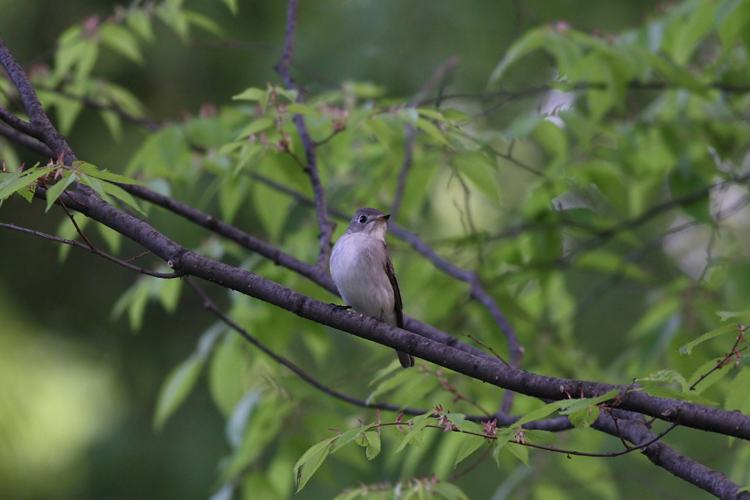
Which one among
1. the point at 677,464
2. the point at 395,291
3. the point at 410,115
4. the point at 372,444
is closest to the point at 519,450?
the point at 372,444

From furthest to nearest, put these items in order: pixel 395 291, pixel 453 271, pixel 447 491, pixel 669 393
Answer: pixel 395 291 → pixel 453 271 → pixel 447 491 → pixel 669 393

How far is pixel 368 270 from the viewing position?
3.92m

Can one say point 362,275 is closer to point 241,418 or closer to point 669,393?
point 241,418

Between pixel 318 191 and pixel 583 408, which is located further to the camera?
pixel 318 191

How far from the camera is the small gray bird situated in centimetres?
386

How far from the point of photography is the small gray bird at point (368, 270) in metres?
3.86

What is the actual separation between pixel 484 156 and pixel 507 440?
87.3 inches

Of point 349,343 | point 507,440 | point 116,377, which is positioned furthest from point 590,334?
point 507,440

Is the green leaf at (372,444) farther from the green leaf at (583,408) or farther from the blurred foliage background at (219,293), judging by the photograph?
the blurred foliage background at (219,293)

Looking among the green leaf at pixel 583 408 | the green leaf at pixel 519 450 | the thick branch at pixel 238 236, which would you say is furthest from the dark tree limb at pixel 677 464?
the thick branch at pixel 238 236

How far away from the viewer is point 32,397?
5094 mm

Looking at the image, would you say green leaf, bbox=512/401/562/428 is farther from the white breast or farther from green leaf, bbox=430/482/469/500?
the white breast

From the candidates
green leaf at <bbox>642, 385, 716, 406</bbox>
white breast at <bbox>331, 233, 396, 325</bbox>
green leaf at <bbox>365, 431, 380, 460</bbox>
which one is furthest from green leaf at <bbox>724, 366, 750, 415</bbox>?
white breast at <bbox>331, 233, 396, 325</bbox>

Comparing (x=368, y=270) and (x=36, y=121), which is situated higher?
(x=368, y=270)
